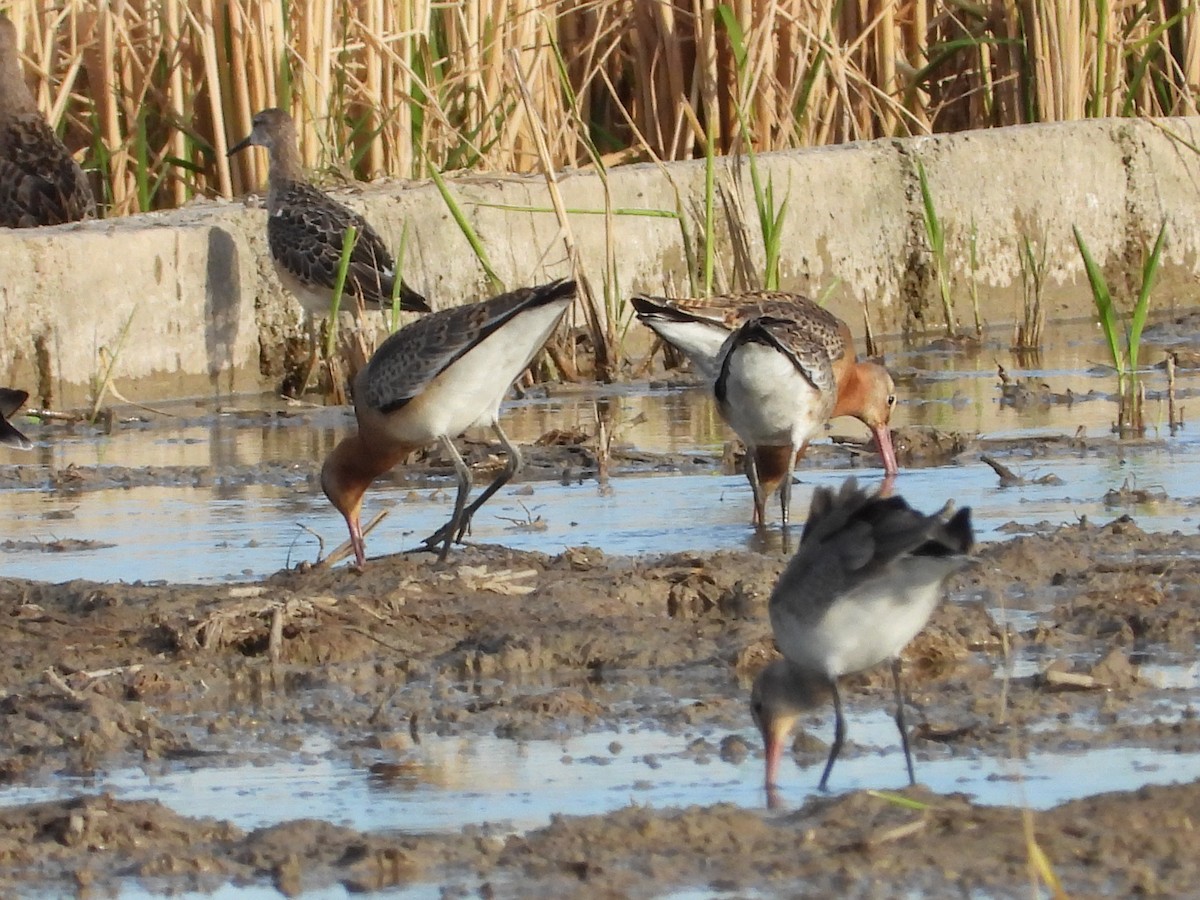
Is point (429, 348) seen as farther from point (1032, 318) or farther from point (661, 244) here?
point (1032, 318)

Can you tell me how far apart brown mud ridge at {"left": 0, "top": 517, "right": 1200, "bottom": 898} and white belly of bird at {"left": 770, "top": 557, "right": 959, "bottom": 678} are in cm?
22

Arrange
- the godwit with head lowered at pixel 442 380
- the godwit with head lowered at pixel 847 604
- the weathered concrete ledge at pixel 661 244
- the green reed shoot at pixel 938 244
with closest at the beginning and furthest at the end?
the godwit with head lowered at pixel 847 604, the godwit with head lowered at pixel 442 380, the weathered concrete ledge at pixel 661 244, the green reed shoot at pixel 938 244

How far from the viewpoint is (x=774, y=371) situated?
8.36m

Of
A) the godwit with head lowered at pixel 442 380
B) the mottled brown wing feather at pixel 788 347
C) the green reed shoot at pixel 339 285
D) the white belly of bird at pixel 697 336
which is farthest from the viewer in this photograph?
the green reed shoot at pixel 339 285

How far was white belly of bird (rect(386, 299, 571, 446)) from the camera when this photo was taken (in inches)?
308

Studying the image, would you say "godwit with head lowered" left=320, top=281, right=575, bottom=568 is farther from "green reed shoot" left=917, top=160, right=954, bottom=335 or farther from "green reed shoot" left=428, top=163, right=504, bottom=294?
"green reed shoot" left=917, top=160, right=954, bottom=335

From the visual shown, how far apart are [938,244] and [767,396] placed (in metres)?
3.66

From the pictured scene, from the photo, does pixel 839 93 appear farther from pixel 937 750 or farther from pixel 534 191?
pixel 937 750

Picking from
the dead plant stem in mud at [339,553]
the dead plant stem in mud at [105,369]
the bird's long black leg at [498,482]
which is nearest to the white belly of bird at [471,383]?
the bird's long black leg at [498,482]

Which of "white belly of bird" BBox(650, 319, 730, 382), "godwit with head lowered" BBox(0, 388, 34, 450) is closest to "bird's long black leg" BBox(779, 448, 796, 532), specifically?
"white belly of bird" BBox(650, 319, 730, 382)

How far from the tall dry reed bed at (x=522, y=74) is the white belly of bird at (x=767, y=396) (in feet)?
7.24

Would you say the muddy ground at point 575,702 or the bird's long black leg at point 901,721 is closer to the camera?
the muddy ground at point 575,702

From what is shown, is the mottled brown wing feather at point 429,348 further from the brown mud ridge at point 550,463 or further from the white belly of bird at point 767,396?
the white belly of bird at point 767,396

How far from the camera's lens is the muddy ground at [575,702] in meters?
3.95
